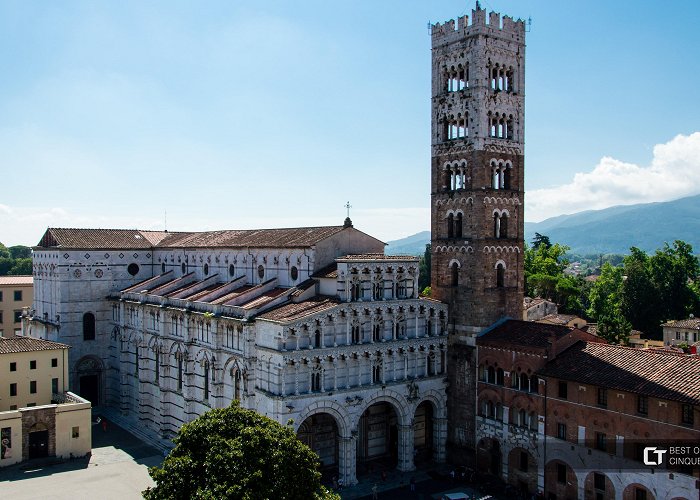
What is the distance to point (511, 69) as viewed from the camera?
5016 cm

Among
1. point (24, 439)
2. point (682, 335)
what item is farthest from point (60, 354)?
point (682, 335)

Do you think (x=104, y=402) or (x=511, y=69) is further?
(x=104, y=402)

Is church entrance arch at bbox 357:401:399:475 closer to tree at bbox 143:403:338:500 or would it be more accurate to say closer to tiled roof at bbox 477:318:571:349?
tiled roof at bbox 477:318:571:349

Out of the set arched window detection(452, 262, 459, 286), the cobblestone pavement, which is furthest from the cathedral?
the cobblestone pavement

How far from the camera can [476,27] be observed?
48.2m

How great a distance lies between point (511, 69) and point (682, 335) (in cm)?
4095

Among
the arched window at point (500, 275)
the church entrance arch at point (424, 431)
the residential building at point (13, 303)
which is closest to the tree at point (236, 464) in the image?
the church entrance arch at point (424, 431)

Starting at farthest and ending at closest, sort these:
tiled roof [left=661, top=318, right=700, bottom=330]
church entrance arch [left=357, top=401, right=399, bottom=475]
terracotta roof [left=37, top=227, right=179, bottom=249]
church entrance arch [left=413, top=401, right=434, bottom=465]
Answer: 1. tiled roof [left=661, top=318, right=700, bottom=330]
2. terracotta roof [left=37, top=227, right=179, bottom=249]
3. church entrance arch [left=413, top=401, right=434, bottom=465]
4. church entrance arch [left=357, top=401, right=399, bottom=475]

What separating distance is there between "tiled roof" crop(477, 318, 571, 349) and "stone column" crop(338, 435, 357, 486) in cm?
1185

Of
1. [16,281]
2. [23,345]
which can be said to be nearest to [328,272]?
[23,345]

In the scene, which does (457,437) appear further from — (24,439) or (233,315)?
(24,439)

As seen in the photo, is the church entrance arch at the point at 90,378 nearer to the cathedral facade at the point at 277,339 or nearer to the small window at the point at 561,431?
the cathedral facade at the point at 277,339

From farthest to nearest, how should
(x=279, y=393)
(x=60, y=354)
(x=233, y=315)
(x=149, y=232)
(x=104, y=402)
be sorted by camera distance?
(x=149, y=232), (x=104, y=402), (x=60, y=354), (x=233, y=315), (x=279, y=393)

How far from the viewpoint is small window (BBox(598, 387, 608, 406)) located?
125 feet
